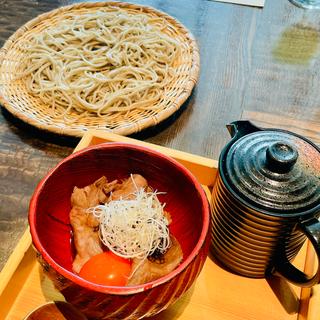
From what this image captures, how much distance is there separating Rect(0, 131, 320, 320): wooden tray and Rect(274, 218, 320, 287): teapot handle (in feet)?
0.26

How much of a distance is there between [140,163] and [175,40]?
3.25ft

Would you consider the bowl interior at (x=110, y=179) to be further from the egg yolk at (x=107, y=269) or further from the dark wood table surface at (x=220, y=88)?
the dark wood table surface at (x=220, y=88)

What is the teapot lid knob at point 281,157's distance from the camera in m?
0.87

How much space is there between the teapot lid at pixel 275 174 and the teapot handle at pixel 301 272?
1.5 inches

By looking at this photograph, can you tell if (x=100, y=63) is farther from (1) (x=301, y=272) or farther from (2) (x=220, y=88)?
(1) (x=301, y=272)

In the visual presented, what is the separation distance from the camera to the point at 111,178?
1.08 metres

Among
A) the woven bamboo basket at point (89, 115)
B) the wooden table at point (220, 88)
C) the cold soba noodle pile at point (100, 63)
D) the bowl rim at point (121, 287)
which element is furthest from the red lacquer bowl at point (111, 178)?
the cold soba noodle pile at point (100, 63)

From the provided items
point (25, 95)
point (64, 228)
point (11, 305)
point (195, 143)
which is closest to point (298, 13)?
point (195, 143)

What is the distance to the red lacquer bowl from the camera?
78 cm

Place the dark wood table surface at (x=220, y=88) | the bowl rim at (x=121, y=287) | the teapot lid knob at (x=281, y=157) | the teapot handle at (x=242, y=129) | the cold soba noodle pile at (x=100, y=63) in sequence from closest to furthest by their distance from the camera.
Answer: the bowl rim at (x=121, y=287) → the teapot lid knob at (x=281, y=157) → the teapot handle at (x=242, y=129) → the dark wood table surface at (x=220, y=88) → the cold soba noodle pile at (x=100, y=63)

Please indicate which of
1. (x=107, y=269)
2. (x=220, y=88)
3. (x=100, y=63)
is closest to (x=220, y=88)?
(x=220, y=88)

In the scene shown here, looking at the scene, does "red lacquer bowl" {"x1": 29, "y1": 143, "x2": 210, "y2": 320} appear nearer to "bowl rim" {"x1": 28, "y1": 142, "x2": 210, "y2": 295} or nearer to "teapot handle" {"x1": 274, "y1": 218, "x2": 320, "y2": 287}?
"bowl rim" {"x1": 28, "y1": 142, "x2": 210, "y2": 295}

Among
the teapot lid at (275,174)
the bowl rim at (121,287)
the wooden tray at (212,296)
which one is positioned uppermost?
the teapot lid at (275,174)

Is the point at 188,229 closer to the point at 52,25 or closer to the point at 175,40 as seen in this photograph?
the point at 175,40
